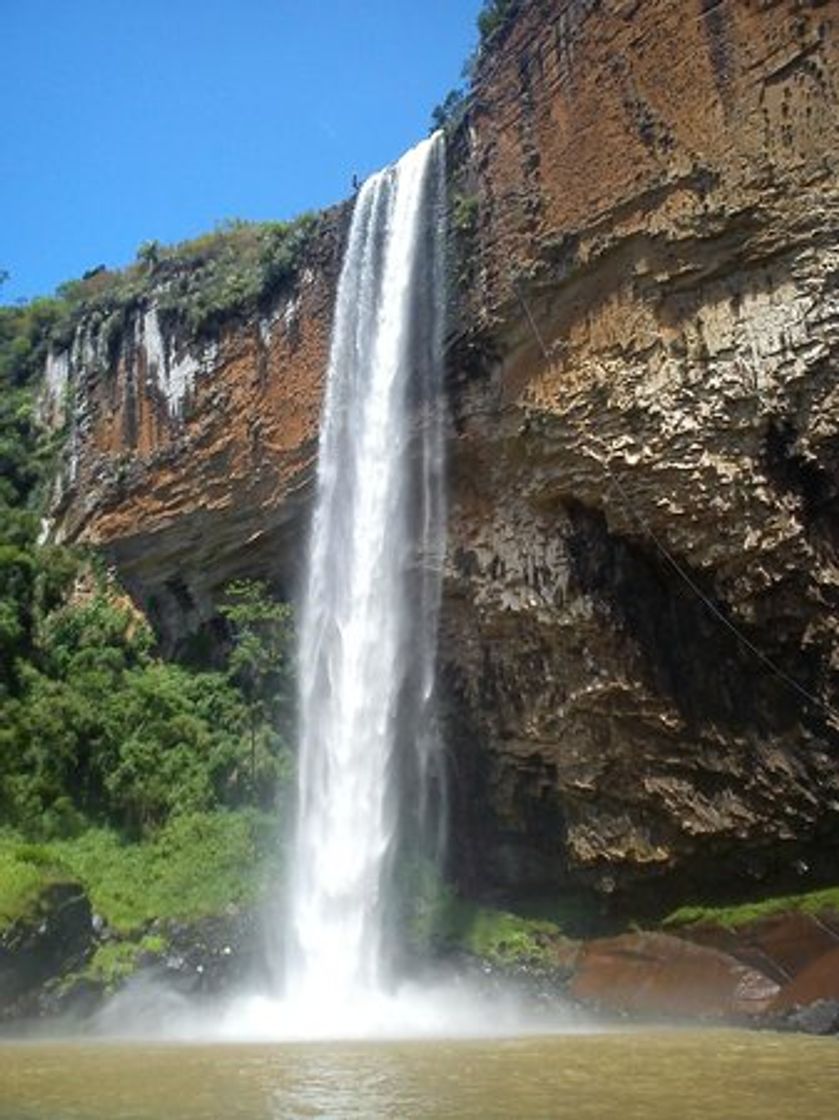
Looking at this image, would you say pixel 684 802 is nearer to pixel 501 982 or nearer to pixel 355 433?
pixel 501 982

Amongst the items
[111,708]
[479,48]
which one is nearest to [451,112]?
[479,48]

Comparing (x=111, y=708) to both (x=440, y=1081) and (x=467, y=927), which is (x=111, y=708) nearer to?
(x=467, y=927)

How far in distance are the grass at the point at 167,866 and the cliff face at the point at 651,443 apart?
370 cm

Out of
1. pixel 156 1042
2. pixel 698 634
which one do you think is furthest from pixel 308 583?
pixel 156 1042

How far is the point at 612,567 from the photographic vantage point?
15836 millimetres

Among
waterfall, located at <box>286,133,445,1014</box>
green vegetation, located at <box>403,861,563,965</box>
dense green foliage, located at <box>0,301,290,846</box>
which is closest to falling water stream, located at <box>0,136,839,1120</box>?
waterfall, located at <box>286,133,445,1014</box>

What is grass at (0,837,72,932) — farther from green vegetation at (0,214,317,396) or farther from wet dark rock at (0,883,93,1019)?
green vegetation at (0,214,317,396)

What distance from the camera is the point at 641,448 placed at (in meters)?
14.5

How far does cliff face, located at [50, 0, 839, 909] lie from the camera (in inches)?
527

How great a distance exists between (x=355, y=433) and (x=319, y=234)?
4.07m

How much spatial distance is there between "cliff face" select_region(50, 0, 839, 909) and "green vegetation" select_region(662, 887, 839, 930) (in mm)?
379

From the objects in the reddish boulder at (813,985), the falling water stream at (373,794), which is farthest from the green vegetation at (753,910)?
the falling water stream at (373,794)

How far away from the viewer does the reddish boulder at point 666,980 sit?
13.5 meters

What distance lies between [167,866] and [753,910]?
915 cm
